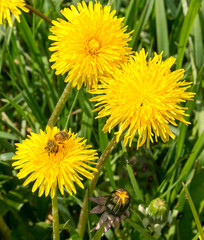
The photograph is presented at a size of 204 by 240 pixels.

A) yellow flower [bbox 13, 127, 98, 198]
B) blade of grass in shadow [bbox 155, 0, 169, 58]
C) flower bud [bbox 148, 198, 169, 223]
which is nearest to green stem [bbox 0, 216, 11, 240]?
yellow flower [bbox 13, 127, 98, 198]

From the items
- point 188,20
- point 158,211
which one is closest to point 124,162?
point 158,211

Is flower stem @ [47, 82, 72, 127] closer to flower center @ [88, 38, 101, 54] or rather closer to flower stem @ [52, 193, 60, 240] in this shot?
flower center @ [88, 38, 101, 54]

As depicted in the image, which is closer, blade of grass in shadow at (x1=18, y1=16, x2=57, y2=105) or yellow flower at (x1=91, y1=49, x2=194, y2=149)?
yellow flower at (x1=91, y1=49, x2=194, y2=149)

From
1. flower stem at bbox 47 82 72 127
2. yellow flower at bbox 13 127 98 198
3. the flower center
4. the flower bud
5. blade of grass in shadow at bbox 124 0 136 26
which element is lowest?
the flower bud

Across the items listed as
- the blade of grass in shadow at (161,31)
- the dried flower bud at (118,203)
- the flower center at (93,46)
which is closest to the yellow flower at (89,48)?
the flower center at (93,46)

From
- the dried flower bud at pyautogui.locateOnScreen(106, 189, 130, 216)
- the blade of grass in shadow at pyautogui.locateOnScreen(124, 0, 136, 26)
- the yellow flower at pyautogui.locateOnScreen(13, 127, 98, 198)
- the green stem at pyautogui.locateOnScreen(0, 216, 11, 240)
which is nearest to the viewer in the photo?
the yellow flower at pyautogui.locateOnScreen(13, 127, 98, 198)

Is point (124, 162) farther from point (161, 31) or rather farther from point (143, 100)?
point (161, 31)

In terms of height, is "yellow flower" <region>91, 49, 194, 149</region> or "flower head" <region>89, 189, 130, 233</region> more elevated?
"yellow flower" <region>91, 49, 194, 149</region>
